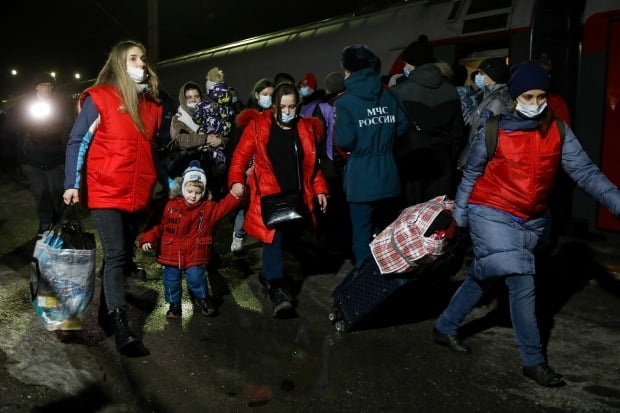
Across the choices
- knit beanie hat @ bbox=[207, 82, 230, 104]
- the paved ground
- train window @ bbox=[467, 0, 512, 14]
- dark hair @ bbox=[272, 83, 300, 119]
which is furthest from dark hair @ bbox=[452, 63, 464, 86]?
dark hair @ bbox=[272, 83, 300, 119]

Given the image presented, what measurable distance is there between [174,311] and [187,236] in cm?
57

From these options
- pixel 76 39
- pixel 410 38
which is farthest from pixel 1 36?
pixel 410 38

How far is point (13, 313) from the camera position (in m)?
4.73

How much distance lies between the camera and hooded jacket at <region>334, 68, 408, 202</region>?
4.84 m

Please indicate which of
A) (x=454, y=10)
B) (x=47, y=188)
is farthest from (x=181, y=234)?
(x=454, y=10)

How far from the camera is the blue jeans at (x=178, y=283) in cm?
481

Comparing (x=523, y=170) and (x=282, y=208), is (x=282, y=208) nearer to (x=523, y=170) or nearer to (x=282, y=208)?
(x=282, y=208)

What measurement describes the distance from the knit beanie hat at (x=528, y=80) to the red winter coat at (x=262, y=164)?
5.65ft

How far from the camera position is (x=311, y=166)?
499 centimetres

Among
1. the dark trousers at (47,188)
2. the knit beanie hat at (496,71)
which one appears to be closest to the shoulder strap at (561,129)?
the knit beanie hat at (496,71)

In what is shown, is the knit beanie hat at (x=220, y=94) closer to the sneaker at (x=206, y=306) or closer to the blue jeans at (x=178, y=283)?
the blue jeans at (x=178, y=283)

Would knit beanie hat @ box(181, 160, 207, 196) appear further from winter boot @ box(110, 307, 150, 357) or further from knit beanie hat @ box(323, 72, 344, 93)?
knit beanie hat @ box(323, 72, 344, 93)

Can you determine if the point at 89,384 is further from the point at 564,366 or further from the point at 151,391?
the point at 564,366

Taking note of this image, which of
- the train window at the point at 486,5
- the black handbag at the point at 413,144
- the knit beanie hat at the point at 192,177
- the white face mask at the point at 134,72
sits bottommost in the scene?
the knit beanie hat at the point at 192,177
